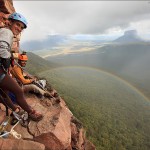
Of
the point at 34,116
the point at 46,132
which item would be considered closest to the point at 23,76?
the point at 34,116

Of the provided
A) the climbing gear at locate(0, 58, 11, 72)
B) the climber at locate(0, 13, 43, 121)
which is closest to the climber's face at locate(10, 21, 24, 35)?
the climber at locate(0, 13, 43, 121)

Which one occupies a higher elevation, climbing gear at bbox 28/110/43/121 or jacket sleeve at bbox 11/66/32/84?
jacket sleeve at bbox 11/66/32/84

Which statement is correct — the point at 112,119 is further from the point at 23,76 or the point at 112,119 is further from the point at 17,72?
the point at 17,72

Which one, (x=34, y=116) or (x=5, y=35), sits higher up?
(x=5, y=35)

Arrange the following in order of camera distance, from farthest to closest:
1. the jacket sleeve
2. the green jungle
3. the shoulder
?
the green jungle < the jacket sleeve < the shoulder

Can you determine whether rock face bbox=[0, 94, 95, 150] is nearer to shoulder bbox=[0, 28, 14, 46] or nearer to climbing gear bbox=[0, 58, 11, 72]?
climbing gear bbox=[0, 58, 11, 72]

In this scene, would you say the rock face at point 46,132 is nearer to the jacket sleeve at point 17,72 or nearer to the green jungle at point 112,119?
the jacket sleeve at point 17,72

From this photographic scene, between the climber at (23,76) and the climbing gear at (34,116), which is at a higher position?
the climber at (23,76)

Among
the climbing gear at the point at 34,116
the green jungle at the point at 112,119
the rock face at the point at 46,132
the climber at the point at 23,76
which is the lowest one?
the green jungle at the point at 112,119

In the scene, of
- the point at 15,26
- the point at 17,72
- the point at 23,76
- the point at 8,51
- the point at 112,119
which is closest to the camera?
the point at 8,51

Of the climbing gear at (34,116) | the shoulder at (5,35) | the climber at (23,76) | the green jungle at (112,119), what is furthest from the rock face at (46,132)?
the green jungle at (112,119)

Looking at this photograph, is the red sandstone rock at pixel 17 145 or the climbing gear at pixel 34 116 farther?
the climbing gear at pixel 34 116

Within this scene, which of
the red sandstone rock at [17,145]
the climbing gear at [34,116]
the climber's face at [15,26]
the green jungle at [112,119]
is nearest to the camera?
the red sandstone rock at [17,145]

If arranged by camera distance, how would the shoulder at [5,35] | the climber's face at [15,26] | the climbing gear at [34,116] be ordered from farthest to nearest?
the climbing gear at [34,116] → the climber's face at [15,26] → the shoulder at [5,35]
